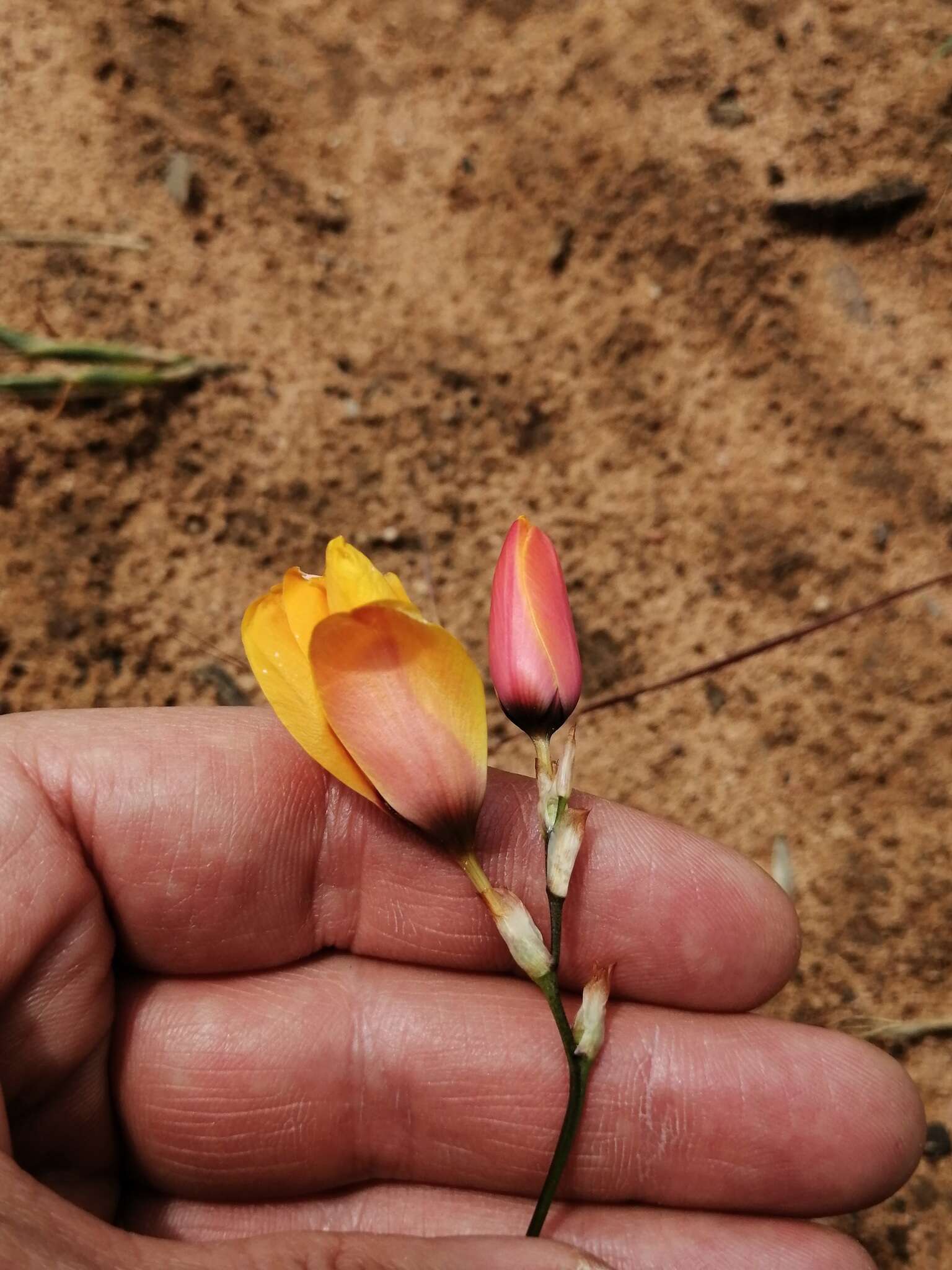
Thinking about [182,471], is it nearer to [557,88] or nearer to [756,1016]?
[557,88]

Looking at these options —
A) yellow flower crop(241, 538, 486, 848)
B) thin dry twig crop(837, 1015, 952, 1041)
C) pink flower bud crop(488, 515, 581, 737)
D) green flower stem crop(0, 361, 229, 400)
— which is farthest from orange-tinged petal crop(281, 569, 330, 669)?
thin dry twig crop(837, 1015, 952, 1041)

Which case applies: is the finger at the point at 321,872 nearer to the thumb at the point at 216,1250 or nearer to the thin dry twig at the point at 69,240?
the thumb at the point at 216,1250

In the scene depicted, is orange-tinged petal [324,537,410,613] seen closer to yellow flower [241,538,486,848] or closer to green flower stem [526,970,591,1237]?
yellow flower [241,538,486,848]

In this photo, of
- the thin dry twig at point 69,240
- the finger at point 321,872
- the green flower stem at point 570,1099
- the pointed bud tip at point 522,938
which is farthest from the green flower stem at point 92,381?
the green flower stem at point 570,1099

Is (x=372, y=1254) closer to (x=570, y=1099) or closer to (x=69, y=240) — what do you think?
(x=570, y=1099)

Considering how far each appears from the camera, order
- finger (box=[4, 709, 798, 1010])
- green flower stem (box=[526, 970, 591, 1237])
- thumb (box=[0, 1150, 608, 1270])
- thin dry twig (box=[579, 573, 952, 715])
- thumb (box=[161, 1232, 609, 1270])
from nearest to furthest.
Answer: thumb (box=[0, 1150, 608, 1270]) < thumb (box=[161, 1232, 609, 1270]) < green flower stem (box=[526, 970, 591, 1237]) < finger (box=[4, 709, 798, 1010]) < thin dry twig (box=[579, 573, 952, 715])

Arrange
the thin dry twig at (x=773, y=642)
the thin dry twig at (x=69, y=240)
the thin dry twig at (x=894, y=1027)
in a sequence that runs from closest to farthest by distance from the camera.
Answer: the thin dry twig at (x=894, y=1027) → the thin dry twig at (x=773, y=642) → the thin dry twig at (x=69, y=240)
